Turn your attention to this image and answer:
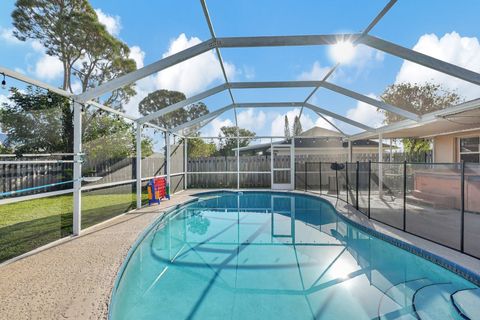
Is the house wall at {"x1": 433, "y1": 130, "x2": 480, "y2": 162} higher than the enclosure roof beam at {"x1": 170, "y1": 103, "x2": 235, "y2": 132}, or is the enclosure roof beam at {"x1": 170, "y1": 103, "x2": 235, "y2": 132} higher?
the enclosure roof beam at {"x1": 170, "y1": 103, "x2": 235, "y2": 132}

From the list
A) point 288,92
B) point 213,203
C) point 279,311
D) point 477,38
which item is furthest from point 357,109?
point 279,311

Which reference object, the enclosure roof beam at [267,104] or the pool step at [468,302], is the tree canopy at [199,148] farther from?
the pool step at [468,302]

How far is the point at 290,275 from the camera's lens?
12.1ft

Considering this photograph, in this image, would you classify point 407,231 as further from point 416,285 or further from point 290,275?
point 290,275

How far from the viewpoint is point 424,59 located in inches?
170

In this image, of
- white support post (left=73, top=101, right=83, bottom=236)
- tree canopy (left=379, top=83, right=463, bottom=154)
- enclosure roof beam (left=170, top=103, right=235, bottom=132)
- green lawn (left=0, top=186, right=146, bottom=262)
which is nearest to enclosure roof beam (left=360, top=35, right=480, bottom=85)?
tree canopy (left=379, top=83, right=463, bottom=154)

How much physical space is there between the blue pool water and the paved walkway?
8.2 inches

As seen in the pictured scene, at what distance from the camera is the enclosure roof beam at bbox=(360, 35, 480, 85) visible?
417 centimetres

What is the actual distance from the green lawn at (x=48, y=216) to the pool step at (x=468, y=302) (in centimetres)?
539

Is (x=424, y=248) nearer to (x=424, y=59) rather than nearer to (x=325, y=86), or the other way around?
(x=424, y=59)

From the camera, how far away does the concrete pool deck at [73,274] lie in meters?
2.34

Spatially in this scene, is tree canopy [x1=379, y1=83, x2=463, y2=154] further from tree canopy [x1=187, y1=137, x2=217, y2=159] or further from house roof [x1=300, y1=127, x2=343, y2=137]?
tree canopy [x1=187, y1=137, x2=217, y2=159]

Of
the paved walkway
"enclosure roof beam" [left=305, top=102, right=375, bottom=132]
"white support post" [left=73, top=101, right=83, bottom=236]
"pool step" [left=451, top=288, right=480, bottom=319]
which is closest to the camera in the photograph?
the paved walkway

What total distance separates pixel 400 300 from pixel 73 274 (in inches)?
146
